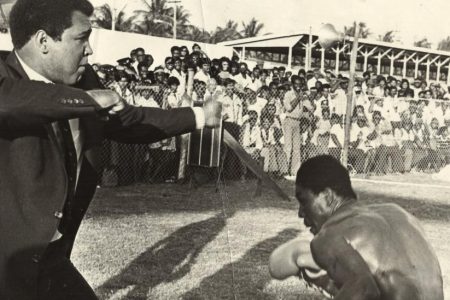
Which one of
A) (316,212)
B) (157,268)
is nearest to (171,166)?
(157,268)

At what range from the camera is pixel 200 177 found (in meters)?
12.0

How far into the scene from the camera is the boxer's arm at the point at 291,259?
3.15 meters

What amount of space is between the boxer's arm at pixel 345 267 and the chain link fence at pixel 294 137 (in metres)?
7.17

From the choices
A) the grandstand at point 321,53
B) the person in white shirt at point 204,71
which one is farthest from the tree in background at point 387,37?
the person in white shirt at point 204,71

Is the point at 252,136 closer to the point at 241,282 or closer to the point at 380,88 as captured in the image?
the point at 380,88

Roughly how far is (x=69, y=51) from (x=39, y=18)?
16 cm

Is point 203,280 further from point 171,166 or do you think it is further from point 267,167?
point 267,167

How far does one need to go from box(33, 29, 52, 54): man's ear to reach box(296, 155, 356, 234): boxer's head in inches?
51.4

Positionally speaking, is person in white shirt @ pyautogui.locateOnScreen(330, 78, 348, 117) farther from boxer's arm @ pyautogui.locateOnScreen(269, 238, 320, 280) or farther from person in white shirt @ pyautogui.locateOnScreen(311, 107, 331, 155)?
boxer's arm @ pyautogui.locateOnScreen(269, 238, 320, 280)

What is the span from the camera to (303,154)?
45.9 feet

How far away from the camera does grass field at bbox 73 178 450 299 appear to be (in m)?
5.79

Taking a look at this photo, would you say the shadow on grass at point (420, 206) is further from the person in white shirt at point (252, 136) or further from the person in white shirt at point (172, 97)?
the person in white shirt at point (172, 97)

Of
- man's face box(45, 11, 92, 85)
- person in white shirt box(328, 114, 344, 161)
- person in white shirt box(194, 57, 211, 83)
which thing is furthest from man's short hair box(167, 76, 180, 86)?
man's face box(45, 11, 92, 85)

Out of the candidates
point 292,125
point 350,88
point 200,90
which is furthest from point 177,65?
point 350,88
